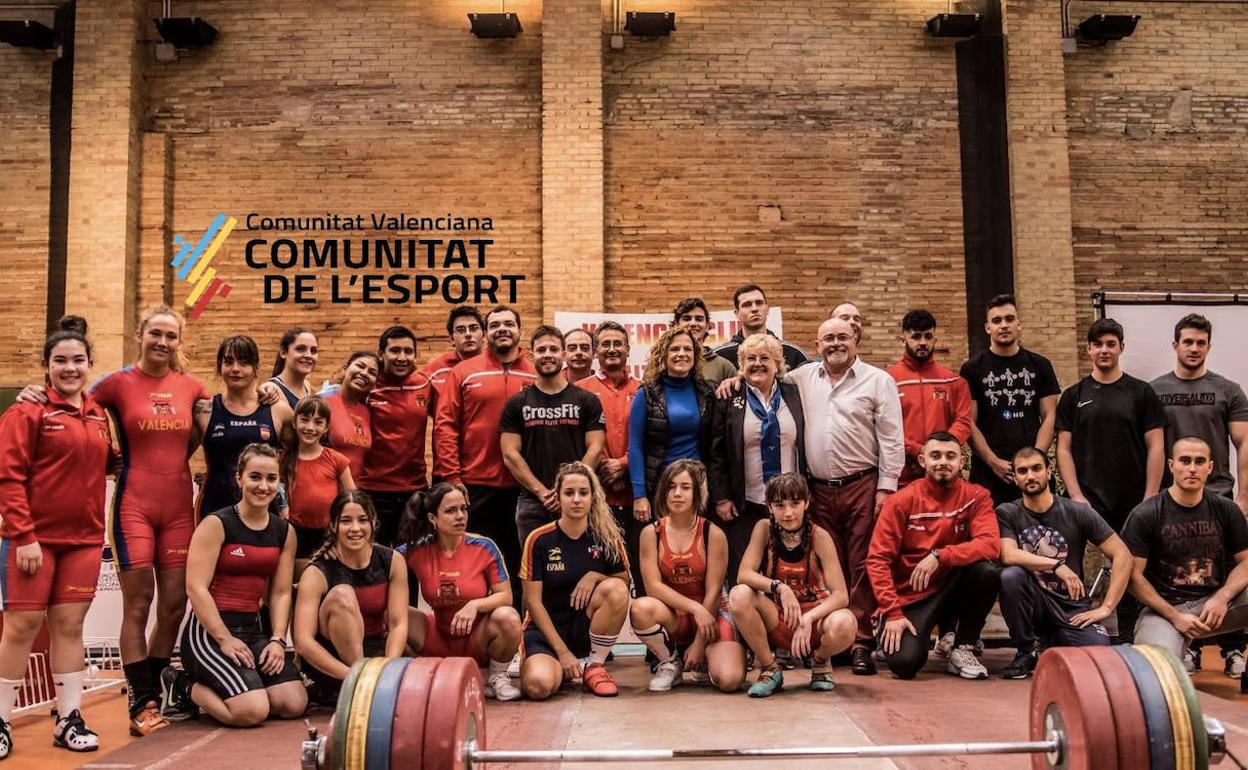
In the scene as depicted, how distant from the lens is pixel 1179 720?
2801 mm

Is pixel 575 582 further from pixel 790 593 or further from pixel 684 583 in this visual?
pixel 790 593

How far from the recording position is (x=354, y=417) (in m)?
5.44

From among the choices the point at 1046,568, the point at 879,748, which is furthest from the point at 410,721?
the point at 1046,568

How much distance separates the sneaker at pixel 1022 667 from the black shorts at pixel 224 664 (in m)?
3.52

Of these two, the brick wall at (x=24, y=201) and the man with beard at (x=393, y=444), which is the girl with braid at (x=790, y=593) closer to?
the man with beard at (x=393, y=444)

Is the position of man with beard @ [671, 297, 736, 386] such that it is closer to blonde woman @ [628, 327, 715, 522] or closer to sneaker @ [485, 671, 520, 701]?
blonde woman @ [628, 327, 715, 522]

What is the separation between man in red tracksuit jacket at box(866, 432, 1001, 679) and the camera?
5.14 m

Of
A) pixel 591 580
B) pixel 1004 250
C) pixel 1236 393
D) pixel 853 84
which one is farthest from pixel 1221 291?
pixel 591 580

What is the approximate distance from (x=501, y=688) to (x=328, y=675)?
793 mm

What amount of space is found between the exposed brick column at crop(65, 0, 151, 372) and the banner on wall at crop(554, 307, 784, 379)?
4.26 metres

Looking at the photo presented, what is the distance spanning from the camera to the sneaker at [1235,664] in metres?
5.63

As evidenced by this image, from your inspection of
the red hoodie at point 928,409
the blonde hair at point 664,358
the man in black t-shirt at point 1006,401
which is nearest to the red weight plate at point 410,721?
the blonde hair at point 664,358

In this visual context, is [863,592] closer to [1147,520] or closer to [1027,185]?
[1147,520]

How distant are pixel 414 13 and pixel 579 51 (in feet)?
5.80
